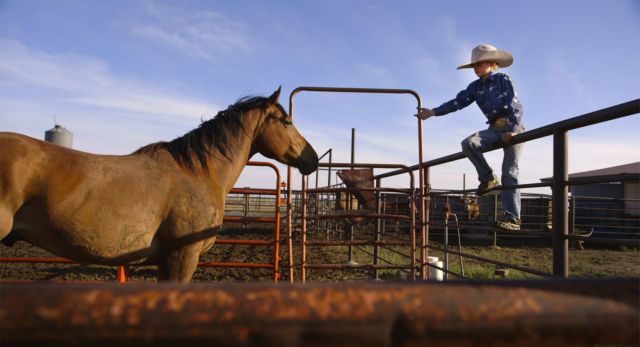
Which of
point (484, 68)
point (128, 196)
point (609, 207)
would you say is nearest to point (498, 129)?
point (484, 68)

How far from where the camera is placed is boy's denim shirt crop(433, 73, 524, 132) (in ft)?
9.89

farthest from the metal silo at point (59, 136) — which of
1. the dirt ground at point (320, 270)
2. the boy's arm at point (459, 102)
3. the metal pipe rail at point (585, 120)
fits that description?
the metal pipe rail at point (585, 120)

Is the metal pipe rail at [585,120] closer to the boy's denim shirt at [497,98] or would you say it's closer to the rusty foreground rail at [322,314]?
the boy's denim shirt at [497,98]

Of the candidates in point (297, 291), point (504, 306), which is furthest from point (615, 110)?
point (297, 291)

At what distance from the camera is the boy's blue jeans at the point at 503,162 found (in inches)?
118

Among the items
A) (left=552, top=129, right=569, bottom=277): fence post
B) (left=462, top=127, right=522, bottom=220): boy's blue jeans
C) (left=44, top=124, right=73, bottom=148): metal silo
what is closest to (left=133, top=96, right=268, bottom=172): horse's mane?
(left=462, top=127, right=522, bottom=220): boy's blue jeans

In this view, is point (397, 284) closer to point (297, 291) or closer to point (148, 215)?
point (297, 291)

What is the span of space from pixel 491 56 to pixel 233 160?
2355 mm

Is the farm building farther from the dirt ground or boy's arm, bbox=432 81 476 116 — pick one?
boy's arm, bbox=432 81 476 116

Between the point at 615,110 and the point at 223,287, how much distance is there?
2.15 metres

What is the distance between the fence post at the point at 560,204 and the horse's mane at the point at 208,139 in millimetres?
2393

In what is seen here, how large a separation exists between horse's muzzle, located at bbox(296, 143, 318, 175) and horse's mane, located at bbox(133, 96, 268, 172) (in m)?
→ 0.62

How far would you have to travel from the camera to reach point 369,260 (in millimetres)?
7551

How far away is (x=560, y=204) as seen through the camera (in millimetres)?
2246
